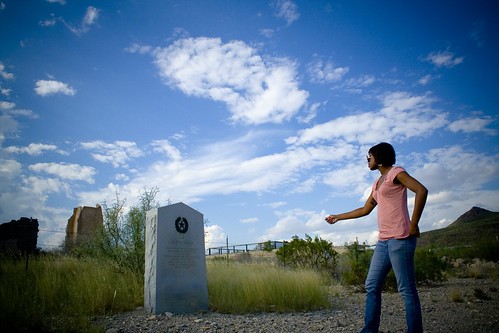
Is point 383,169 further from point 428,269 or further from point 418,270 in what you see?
point 428,269

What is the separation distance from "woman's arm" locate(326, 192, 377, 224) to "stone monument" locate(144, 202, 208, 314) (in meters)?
3.79

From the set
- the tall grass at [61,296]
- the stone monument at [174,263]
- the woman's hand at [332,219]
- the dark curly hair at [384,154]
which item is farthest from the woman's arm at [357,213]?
the stone monument at [174,263]

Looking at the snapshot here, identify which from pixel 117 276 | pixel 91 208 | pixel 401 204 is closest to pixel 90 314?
pixel 117 276

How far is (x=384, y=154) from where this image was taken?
11.8 ft

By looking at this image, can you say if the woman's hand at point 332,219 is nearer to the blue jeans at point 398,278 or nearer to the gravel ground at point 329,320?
the blue jeans at point 398,278

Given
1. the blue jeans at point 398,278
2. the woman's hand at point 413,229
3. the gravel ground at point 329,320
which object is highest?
the woman's hand at point 413,229

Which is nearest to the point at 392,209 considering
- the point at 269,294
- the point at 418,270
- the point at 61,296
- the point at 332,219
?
the point at 332,219

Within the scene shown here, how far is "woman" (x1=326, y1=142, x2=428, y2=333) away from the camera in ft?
10.0

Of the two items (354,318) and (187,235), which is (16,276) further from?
(354,318)

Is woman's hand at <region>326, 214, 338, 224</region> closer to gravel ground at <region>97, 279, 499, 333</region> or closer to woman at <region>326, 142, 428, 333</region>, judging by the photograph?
woman at <region>326, 142, 428, 333</region>

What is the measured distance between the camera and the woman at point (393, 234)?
10.0 ft

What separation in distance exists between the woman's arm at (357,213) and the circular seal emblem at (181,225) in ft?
12.6

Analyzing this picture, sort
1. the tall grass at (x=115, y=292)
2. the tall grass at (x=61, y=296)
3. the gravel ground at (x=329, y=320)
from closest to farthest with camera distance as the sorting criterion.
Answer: the tall grass at (x=61, y=296) → the gravel ground at (x=329, y=320) → the tall grass at (x=115, y=292)

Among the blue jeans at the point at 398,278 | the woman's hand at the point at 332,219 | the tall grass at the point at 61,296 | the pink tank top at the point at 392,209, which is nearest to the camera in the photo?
the blue jeans at the point at 398,278
